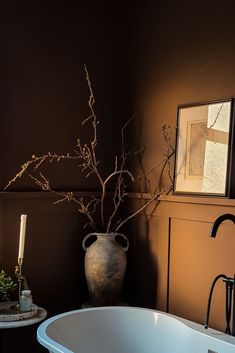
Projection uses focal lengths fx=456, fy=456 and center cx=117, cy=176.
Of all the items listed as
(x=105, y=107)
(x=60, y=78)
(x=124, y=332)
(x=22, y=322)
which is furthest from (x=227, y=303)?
(x=60, y=78)

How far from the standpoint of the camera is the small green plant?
7.73 ft

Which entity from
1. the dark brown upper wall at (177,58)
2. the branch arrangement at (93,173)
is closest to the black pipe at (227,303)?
the branch arrangement at (93,173)

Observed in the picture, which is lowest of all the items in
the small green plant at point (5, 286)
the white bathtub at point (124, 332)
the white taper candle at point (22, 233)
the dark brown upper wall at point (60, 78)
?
the white bathtub at point (124, 332)

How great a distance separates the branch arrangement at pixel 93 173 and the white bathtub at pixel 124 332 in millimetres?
545

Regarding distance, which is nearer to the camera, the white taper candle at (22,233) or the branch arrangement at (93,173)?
the white taper candle at (22,233)

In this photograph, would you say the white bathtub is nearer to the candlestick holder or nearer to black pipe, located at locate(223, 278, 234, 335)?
black pipe, located at locate(223, 278, 234, 335)

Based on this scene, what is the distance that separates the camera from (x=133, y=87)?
294cm

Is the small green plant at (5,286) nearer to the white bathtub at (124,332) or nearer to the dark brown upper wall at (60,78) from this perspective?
the white bathtub at (124,332)

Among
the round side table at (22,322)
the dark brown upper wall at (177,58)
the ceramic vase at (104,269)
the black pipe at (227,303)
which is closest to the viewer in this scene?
the black pipe at (227,303)

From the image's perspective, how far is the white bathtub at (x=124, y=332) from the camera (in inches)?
84.4

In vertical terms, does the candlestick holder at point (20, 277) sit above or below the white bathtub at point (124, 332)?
above

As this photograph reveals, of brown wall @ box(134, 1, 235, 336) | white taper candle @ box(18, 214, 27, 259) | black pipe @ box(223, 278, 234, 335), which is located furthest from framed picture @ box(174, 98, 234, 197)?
white taper candle @ box(18, 214, 27, 259)

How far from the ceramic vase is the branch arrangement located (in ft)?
0.46

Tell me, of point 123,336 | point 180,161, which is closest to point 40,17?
point 180,161
